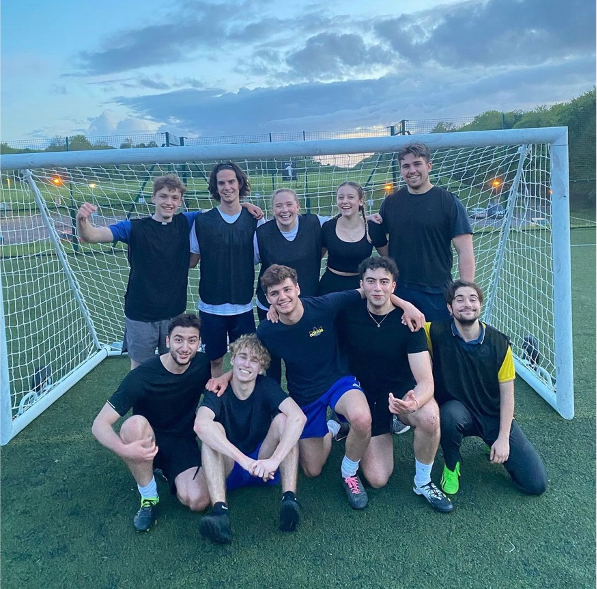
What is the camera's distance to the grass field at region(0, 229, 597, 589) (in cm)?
219

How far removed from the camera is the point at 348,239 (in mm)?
3279

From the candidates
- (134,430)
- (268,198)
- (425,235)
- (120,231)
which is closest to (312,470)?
(134,430)

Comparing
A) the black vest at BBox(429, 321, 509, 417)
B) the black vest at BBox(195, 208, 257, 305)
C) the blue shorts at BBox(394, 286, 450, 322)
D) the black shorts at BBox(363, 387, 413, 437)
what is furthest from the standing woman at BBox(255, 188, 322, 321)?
the black vest at BBox(429, 321, 509, 417)

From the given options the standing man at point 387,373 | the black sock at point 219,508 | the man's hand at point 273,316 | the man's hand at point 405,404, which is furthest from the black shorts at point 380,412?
the black sock at point 219,508

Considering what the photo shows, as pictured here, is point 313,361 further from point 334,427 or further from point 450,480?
point 450,480

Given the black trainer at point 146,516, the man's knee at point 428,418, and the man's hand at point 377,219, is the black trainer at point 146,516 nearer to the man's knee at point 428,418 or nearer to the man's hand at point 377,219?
the man's knee at point 428,418

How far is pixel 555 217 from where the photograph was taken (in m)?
3.38

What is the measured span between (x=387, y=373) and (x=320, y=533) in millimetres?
1003

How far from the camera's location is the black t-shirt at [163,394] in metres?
2.70

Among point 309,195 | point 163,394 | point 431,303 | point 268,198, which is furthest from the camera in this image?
point 268,198

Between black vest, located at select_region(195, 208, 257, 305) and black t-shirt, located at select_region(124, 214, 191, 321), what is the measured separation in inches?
6.3

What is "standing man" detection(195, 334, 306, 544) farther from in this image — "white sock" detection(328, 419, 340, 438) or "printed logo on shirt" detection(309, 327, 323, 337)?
"white sock" detection(328, 419, 340, 438)

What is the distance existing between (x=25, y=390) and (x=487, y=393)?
394 centimetres

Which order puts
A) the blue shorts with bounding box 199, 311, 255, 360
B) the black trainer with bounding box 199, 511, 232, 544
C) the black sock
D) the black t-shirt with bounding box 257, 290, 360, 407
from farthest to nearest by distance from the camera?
the blue shorts with bounding box 199, 311, 255, 360 → the black t-shirt with bounding box 257, 290, 360, 407 → the black sock → the black trainer with bounding box 199, 511, 232, 544
